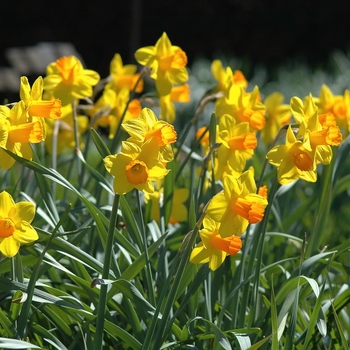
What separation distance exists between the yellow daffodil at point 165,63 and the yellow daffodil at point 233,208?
72 cm

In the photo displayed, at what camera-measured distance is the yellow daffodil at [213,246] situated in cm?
137

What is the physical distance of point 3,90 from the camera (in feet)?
20.5

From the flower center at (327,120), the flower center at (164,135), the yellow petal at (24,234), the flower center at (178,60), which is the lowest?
the yellow petal at (24,234)

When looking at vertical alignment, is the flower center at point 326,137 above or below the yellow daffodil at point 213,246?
above

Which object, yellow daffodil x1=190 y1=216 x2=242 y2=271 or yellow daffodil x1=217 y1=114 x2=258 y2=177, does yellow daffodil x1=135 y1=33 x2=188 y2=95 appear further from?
yellow daffodil x1=190 y1=216 x2=242 y2=271

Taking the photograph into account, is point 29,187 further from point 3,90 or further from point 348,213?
point 3,90

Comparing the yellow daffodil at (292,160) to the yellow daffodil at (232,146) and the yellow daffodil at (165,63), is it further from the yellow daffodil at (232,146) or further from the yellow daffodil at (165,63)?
the yellow daffodil at (165,63)

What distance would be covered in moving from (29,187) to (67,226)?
0.48 meters

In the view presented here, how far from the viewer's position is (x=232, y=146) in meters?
1.73

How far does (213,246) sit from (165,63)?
80 centimetres

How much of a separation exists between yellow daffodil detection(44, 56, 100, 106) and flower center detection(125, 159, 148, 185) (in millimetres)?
753

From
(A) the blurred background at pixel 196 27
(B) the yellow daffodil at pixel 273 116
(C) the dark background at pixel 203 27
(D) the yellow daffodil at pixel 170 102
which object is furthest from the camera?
(C) the dark background at pixel 203 27

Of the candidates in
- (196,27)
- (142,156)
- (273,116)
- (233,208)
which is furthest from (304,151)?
(196,27)

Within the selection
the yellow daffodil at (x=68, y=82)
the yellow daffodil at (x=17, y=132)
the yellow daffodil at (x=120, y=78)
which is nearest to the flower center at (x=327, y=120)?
the yellow daffodil at (x=17, y=132)
